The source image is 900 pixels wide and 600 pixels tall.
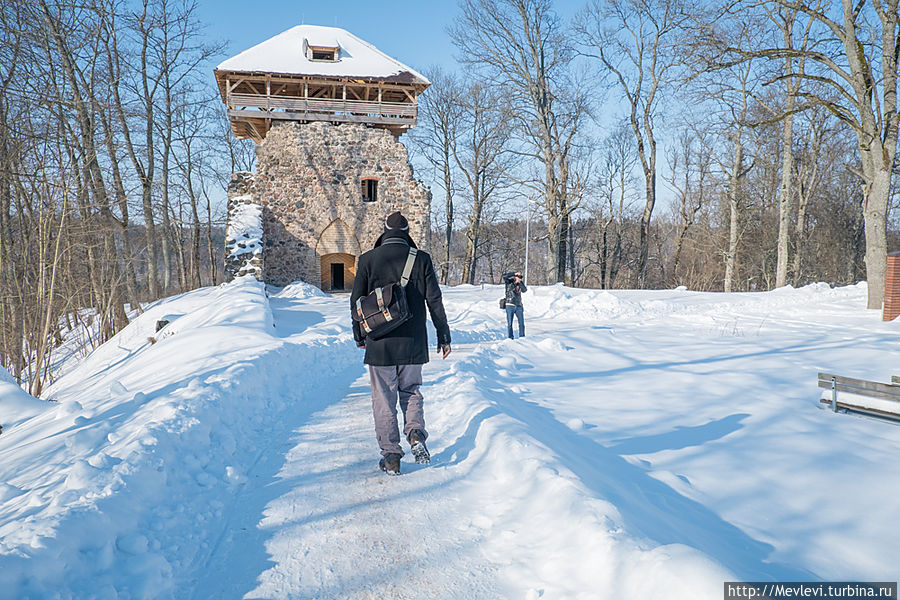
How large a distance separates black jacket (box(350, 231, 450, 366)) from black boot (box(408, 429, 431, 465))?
0.62 meters

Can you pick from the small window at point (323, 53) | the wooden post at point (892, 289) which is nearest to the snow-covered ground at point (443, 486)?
the wooden post at point (892, 289)

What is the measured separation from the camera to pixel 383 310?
4.07 m

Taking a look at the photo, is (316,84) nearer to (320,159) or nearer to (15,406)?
(320,159)

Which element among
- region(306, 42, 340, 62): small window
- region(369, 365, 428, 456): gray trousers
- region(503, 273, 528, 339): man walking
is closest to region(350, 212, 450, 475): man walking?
region(369, 365, 428, 456): gray trousers

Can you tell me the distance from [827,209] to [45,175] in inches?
1822

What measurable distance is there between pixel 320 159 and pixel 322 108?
7.19ft

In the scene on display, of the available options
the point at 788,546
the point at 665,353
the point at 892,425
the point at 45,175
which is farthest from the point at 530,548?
the point at 45,175

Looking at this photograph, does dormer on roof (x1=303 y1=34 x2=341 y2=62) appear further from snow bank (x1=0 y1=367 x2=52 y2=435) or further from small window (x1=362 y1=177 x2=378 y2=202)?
snow bank (x1=0 y1=367 x2=52 y2=435)

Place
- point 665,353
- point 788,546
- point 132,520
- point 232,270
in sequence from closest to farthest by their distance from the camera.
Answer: point 132,520
point 788,546
point 665,353
point 232,270

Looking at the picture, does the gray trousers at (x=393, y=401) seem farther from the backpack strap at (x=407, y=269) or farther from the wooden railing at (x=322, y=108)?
the wooden railing at (x=322, y=108)

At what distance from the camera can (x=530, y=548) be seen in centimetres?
302

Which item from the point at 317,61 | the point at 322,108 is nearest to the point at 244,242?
the point at 322,108

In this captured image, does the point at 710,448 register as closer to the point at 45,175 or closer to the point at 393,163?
the point at 45,175

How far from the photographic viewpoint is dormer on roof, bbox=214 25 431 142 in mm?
21031
